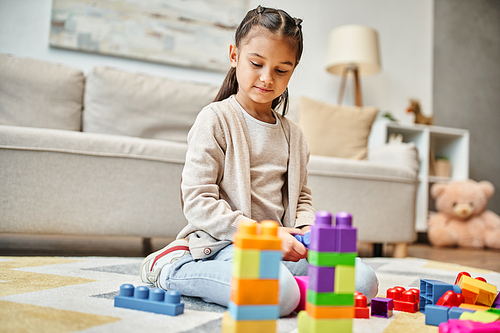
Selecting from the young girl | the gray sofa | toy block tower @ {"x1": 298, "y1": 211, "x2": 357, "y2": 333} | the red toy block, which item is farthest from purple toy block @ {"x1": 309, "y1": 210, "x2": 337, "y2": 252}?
the gray sofa

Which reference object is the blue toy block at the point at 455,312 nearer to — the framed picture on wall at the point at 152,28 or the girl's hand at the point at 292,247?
the girl's hand at the point at 292,247

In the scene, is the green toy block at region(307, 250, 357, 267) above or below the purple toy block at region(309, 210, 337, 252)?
below

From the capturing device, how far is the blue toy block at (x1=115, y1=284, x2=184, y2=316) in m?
0.67

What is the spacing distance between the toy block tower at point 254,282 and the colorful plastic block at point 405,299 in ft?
1.31

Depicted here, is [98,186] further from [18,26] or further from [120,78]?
[18,26]

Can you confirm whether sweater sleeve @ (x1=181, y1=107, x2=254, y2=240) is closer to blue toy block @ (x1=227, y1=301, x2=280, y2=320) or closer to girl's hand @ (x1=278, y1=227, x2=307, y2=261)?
girl's hand @ (x1=278, y1=227, x2=307, y2=261)

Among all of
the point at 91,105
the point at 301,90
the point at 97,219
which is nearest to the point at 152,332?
the point at 97,219

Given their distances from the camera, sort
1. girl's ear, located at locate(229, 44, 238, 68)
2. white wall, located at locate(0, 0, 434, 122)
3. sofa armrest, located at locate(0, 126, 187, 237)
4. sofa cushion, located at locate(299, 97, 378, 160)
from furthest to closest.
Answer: white wall, located at locate(0, 0, 434, 122), sofa cushion, located at locate(299, 97, 378, 160), sofa armrest, located at locate(0, 126, 187, 237), girl's ear, located at locate(229, 44, 238, 68)

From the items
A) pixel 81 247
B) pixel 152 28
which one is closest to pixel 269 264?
pixel 81 247

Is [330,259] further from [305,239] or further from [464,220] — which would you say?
[464,220]

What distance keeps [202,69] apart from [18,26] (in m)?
1.04

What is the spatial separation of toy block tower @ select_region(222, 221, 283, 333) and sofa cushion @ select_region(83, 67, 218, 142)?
1470mm

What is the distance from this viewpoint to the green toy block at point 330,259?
51cm

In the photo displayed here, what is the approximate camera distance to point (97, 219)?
4.59 ft
